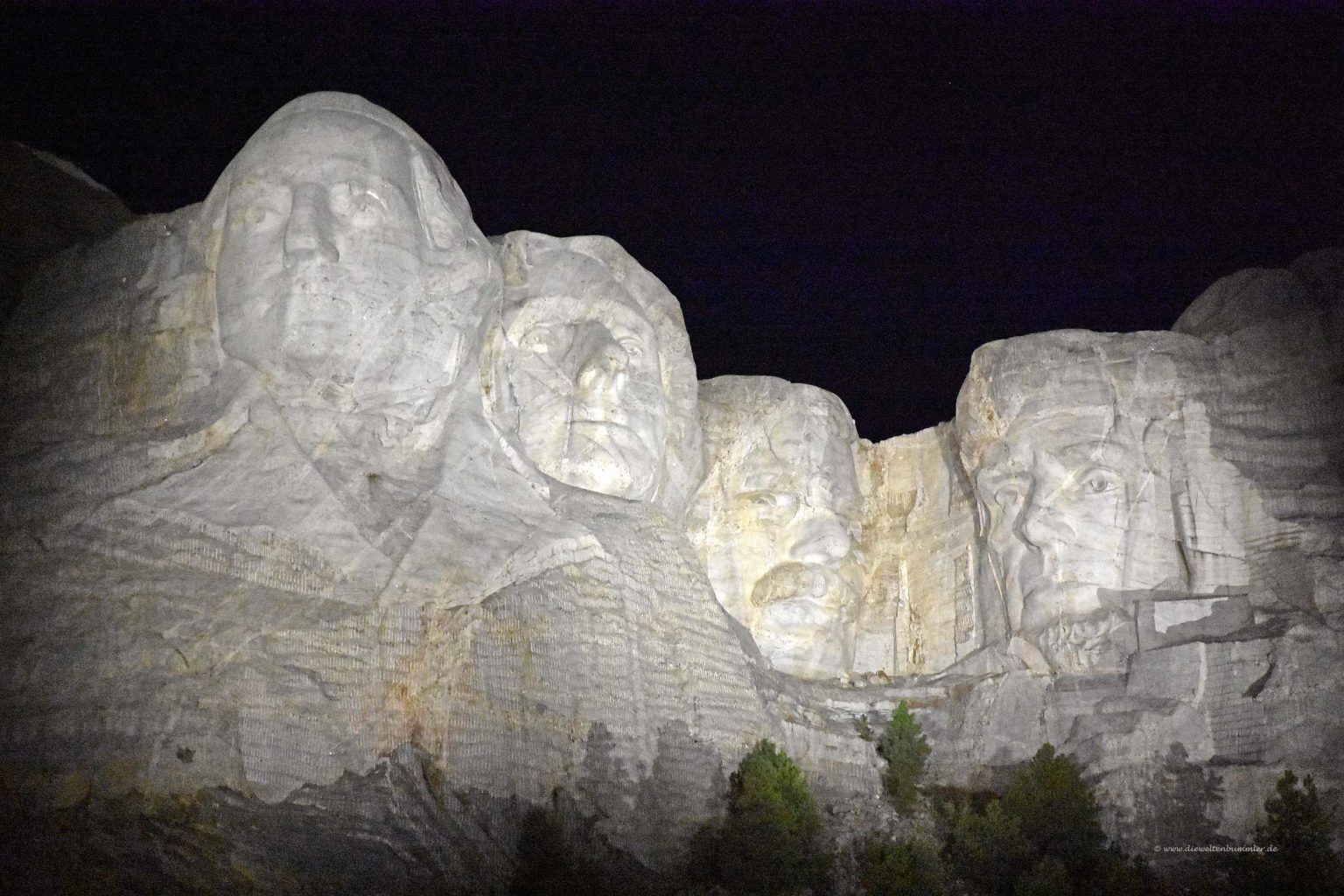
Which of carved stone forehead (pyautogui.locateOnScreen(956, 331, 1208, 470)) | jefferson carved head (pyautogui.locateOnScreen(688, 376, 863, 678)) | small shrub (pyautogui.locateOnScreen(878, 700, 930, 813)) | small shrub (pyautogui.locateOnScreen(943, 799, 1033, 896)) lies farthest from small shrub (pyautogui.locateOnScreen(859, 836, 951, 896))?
carved stone forehead (pyautogui.locateOnScreen(956, 331, 1208, 470))

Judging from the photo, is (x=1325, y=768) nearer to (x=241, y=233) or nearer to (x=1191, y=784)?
(x=1191, y=784)

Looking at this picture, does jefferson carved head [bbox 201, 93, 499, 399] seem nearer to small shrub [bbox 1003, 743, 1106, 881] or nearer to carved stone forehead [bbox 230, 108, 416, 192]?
carved stone forehead [bbox 230, 108, 416, 192]

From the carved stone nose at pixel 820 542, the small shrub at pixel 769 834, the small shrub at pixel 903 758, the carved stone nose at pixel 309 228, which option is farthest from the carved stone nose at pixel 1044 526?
the carved stone nose at pixel 309 228

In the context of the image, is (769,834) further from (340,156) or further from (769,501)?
(340,156)

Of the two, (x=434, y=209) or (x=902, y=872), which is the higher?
(x=434, y=209)

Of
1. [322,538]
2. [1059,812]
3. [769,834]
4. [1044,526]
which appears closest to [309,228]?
[322,538]

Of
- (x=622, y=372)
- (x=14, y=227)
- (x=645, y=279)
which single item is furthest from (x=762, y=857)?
(x=14, y=227)

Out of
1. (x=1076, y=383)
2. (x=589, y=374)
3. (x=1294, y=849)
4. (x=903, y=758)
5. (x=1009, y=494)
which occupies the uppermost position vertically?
(x=1076, y=383)
